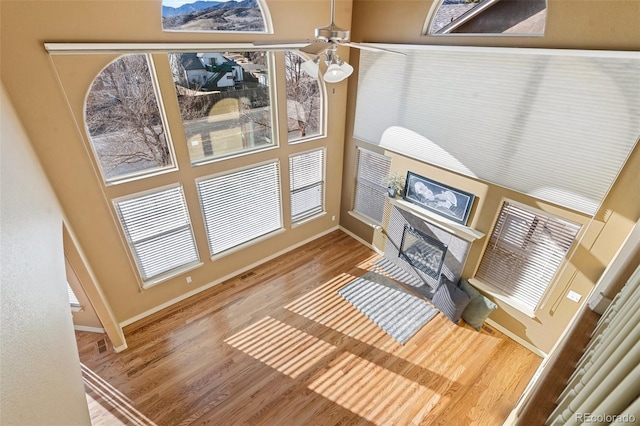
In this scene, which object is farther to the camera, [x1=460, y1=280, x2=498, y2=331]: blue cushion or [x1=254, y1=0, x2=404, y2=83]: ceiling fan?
[x1=460, y1=280, x2=498, y2=331]: blue cushion

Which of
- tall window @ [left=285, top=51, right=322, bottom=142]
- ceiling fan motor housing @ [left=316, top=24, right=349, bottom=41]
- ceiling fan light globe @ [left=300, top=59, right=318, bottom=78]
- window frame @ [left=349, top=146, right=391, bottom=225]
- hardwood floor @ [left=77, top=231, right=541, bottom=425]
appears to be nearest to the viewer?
ceiling fan motor housing @ [left=316, top=24, right=349, bottom=41]

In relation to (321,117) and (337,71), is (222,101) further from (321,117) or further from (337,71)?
(337,71)

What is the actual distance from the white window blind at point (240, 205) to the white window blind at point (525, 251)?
3.67m

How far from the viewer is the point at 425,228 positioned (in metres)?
5.18

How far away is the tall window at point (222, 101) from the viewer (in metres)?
4.11

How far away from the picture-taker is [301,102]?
5344 mm

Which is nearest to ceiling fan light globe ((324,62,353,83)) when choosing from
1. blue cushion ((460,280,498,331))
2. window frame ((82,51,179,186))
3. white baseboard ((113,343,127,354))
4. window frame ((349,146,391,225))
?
window frame ((82,51,179,186))

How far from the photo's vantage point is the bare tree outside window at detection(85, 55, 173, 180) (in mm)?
3594

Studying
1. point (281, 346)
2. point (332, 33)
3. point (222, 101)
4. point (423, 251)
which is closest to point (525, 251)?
point (423, 251)

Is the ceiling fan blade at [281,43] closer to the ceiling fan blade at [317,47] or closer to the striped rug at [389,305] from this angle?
the ceiling fan blade at [317,47]

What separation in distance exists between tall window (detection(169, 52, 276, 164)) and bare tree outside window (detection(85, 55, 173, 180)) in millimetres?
377

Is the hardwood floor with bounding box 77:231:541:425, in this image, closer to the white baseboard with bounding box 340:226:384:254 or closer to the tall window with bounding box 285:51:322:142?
the white baseboard with bounding box 340:226:384:254

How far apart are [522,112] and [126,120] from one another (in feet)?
16.1

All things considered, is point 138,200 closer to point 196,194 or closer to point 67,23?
point 196,194
